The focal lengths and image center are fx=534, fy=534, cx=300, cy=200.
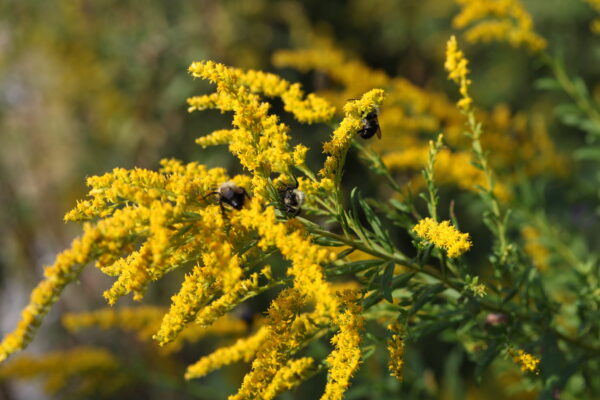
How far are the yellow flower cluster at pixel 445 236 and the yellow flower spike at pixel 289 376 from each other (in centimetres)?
53

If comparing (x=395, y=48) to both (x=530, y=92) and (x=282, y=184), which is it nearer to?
(x=530, y=92)

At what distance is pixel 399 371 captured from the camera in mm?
1382

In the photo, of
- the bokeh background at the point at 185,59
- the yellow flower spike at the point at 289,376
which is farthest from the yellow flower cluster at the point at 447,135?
the bokeh background at the point at 185,59

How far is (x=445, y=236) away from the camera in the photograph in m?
1.34

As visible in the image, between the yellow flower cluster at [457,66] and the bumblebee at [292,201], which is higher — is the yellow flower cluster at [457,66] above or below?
above

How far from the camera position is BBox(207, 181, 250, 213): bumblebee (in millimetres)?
1391


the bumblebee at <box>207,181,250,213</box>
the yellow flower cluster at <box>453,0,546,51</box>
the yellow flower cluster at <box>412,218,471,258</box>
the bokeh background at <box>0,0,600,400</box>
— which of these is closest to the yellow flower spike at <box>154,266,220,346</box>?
the bumblebee at <box>207,181,250,213</box>

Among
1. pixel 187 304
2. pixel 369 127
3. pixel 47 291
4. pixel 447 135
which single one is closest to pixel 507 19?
pixel 447 135

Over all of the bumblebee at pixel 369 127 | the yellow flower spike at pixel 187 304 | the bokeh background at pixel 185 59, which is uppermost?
the bokeh background at pixel 185 59

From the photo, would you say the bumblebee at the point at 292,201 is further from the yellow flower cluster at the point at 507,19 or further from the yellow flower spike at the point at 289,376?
the yellow flower cluster at the point at 507,19

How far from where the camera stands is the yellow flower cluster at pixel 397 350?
1.39 metres

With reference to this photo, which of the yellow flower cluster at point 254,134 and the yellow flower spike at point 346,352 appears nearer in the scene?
the yellow flower spike at point 346,352

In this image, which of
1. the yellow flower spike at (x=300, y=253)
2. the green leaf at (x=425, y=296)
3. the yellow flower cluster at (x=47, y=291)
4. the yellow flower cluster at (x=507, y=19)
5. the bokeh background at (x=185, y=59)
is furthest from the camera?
the bokeh background at (x=185, y=59)

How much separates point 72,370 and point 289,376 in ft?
5.72
